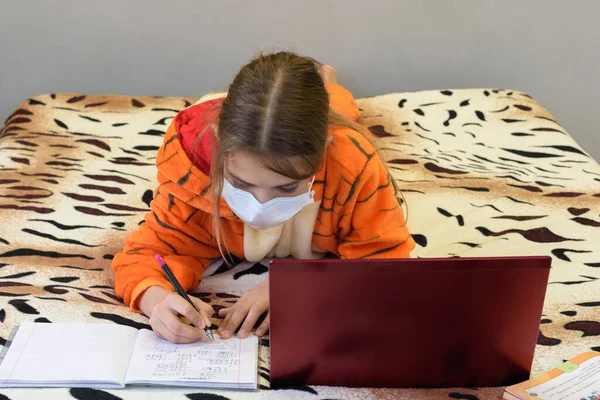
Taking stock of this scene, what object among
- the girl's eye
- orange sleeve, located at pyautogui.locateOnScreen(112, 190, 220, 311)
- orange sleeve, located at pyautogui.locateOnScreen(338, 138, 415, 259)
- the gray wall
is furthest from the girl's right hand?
the gray wall

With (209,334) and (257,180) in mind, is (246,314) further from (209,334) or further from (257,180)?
(257,180)

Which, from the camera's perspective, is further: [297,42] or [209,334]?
[297,42]

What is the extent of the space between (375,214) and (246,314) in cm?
31

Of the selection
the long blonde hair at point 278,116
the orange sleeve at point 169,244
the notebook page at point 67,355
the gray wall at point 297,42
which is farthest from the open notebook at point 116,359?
the gray wall at point 297,42

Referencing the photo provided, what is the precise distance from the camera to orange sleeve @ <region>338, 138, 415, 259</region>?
1199 mm

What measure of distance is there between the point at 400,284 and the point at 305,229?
44 centimetres

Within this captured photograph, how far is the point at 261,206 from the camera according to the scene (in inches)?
41.4

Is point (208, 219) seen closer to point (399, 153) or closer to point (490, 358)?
point (490, 358)

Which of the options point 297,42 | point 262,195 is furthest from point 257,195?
point 297,42

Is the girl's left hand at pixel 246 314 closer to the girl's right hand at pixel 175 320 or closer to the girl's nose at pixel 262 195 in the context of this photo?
the girl's right hand at pixel 175 320

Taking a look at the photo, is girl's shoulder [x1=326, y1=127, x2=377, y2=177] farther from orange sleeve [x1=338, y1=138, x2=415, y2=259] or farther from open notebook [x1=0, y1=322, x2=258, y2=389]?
open notebook [x1=0, y1=322, x2=258, y2=389]

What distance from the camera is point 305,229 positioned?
1265 mm

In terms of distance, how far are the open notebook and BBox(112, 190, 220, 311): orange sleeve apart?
17 centimetres

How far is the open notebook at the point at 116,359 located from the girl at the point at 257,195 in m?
0.03
